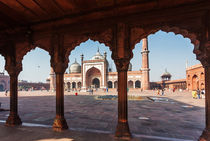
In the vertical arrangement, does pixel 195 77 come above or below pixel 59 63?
below

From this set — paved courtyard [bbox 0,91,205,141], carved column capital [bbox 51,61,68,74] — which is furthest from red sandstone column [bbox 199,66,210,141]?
carved column capital [bbox 51,61,68,74]

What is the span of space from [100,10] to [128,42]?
1220 mm

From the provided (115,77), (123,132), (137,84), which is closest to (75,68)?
(115,77)

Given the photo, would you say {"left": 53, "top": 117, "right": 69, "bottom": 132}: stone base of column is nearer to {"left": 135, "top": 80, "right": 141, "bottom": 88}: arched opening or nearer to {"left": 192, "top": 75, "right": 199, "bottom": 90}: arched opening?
{"left": 192, "top": 75, "right": 199, "bottom": 90}: arched opening

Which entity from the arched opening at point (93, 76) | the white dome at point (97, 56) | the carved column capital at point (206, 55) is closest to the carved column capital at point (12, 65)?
the carved column capital at point (206, 55)

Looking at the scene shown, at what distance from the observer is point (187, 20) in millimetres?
3295

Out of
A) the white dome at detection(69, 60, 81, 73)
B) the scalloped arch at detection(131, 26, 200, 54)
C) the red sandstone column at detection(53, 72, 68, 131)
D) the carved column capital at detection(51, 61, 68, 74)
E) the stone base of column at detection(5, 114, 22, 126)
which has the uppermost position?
the white dome at detection(69, 60, 81, 73)

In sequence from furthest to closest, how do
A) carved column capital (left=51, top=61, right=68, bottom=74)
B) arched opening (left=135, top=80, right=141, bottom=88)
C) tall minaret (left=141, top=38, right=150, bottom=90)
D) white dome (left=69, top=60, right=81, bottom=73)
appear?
white dome (left=69, top=60, right=81, bottom=73)
arched opening (left=135, top=80, right=141, bottom=88)
tall minaret (left=141, top=38, right=150, bottom=90)
carved column capital (left=51, top=61, right=68, bottom=74)

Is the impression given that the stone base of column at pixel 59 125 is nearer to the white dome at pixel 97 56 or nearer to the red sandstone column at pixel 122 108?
the red sandstone column at pixel 122 108

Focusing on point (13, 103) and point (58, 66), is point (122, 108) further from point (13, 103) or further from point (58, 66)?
point (13, 103)

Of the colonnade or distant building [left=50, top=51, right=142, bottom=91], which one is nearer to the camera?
the colonnade

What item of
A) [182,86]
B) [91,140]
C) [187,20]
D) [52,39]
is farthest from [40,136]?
[182,86]

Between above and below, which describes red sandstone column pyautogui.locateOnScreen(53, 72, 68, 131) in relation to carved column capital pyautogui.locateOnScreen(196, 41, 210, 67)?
below

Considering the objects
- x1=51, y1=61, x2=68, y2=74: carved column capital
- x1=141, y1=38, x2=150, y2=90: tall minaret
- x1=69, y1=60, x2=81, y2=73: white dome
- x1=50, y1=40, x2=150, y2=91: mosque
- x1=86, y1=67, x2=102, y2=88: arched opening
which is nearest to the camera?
x1=51, y1=61, x2=68, y2=74: carved column capital
